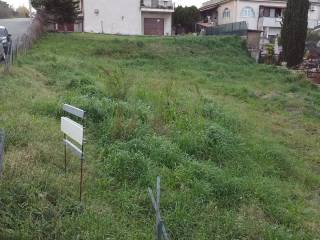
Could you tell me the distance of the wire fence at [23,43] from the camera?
1356cm

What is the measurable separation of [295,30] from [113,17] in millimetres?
17272

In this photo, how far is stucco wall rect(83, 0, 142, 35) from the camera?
35250 millimetres

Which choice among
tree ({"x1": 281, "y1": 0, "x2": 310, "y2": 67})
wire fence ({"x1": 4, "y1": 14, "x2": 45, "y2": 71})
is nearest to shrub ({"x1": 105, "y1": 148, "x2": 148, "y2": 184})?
wire fence ({"x1": 4, "y1": 14, "x2": 45, "y2": 71})

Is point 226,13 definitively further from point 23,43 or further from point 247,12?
point 23,43

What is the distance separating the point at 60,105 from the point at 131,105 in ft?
5.10

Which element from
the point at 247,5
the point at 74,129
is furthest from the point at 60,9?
the point at 74,129

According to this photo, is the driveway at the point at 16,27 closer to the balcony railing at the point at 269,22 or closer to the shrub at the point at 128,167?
the shrub at the point at 128,167

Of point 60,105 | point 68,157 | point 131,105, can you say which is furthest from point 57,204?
point 131,105

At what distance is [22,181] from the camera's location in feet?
16.4

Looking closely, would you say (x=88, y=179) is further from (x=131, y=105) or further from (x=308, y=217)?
(x=131, y=105)

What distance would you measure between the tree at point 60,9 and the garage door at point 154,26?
11505 mm

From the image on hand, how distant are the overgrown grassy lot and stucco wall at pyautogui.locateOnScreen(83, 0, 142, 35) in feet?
72.2

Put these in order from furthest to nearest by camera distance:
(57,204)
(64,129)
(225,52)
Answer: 1. (225,52)
2. (64,129)
3. (57,204)

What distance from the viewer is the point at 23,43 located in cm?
1823
